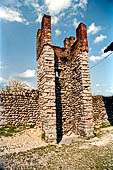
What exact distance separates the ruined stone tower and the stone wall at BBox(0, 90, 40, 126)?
68 centimetres

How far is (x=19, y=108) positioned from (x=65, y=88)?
125 inches

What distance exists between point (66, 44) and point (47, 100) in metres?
4.84

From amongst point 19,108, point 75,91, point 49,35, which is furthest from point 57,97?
point 49,35

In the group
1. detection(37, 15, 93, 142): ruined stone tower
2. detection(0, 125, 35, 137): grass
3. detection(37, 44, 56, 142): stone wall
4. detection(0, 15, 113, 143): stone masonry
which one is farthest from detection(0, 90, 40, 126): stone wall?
detection(37, 44, 56, 142): stone wall

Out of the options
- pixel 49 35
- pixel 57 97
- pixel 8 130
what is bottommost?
pixel 8 130

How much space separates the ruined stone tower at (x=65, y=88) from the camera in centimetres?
740

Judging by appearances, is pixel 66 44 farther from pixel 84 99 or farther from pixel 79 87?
pixel 84 99

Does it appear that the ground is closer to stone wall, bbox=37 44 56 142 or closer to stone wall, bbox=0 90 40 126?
stone wall, bbox=37 44 56 142

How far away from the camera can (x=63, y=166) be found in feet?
13.5

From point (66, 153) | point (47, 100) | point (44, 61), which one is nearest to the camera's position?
point (66, 153)

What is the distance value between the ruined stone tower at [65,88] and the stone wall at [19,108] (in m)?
0.68

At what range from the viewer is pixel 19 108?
28.3 feet

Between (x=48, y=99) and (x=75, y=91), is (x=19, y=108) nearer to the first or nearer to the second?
(x=48, y=99)

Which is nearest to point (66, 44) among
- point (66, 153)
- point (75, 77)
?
point (75, 77)
